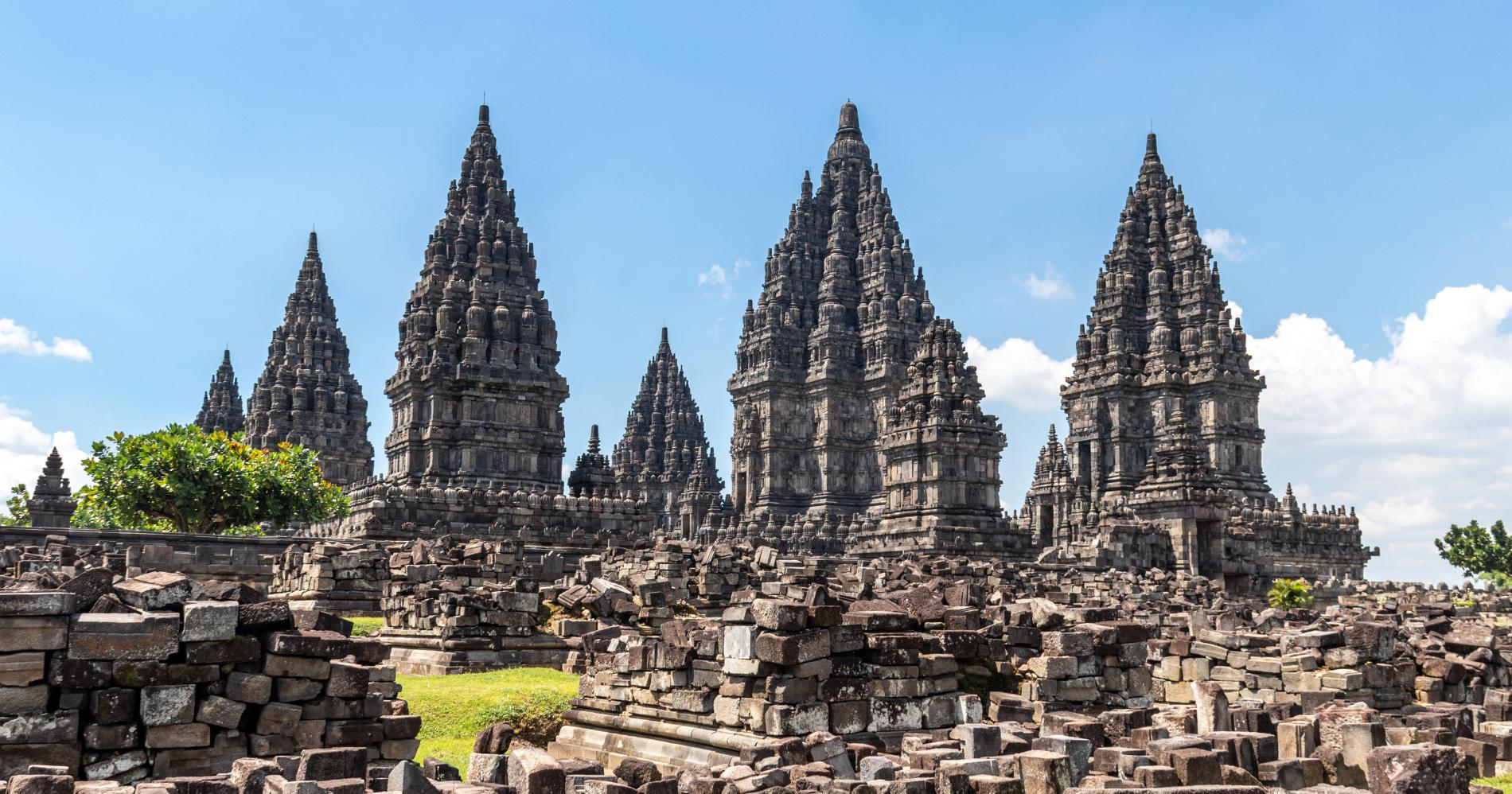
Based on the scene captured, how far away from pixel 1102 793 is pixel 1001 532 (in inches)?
1466

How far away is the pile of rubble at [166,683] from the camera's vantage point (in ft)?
30.4

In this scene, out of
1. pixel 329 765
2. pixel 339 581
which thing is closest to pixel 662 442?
pixel 339 581

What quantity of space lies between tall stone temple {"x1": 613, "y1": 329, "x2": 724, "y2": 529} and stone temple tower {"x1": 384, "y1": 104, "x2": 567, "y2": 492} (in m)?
26.8

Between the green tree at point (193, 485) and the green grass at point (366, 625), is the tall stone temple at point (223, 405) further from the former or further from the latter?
the green grass at point (366, 625)

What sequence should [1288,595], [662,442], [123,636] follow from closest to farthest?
1. [123,636]
2. [1288,595]
3. [662,442]

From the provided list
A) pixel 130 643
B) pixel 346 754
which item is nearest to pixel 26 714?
pixel 130 643

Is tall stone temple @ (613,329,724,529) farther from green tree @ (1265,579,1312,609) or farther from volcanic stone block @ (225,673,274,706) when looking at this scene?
volcanic stone block @ (225,673,274,706)

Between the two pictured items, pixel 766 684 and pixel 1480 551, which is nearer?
pixel 766 684

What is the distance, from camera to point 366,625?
2219cm

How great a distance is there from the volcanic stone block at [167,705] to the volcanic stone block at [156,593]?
0.71 m

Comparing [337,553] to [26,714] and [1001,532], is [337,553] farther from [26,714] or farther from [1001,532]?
[1001,532]

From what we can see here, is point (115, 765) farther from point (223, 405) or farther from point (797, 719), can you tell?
point (223, 405)

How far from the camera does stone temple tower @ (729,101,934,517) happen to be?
5984 centimetres

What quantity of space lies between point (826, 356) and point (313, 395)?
27.7 m
